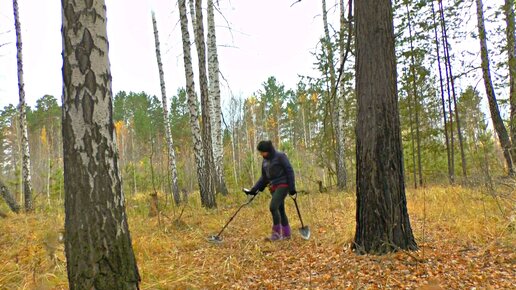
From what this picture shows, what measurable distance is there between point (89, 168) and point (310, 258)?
2.95 meters

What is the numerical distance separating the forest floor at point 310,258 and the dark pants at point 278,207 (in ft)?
1.18

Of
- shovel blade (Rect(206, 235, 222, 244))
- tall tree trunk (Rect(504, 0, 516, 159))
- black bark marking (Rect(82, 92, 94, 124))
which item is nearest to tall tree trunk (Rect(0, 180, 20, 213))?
shovel blade (Rect(206, 235, 222, 244))

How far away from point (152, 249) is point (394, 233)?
336 cm

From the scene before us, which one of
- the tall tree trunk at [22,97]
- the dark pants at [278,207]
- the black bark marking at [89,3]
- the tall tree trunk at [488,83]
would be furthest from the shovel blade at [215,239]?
the tall tree trunk at [488,83]

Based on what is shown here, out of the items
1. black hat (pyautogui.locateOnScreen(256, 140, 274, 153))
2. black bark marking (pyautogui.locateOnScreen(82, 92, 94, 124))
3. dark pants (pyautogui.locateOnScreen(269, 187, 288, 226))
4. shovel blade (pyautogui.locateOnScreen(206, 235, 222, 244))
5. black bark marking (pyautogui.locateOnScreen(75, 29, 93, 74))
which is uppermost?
black bark marking (pyautogui.locateOnScreen(75, 29, 93, 74))

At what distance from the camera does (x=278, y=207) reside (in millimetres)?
5645

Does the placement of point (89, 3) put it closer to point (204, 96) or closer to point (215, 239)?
point (215, 239)

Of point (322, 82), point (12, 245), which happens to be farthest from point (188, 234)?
point (322, 82)

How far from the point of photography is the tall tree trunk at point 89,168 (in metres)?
2.50

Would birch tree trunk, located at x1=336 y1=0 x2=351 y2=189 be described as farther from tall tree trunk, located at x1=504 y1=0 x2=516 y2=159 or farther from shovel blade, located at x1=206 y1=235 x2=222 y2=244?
shovel blade, located at x1=206 y1=235 x2=222 y2=244

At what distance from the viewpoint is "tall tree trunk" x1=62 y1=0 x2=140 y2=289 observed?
250 centimetres

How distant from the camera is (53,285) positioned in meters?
3.54

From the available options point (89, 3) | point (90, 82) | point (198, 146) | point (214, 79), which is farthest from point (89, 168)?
point (214, 79)

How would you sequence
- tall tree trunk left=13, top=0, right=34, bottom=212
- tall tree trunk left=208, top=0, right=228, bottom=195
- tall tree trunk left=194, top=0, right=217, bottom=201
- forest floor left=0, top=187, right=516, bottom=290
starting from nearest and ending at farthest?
1. forest floor left=0, top=187, right=516, bottom=290
2. tall tree trunk left=194, top=0, right=217, bottom=201
3. tall tree trunk left=13, top=0, right=34, bottom=212
4. tall tree trunk left=208, top=0, right=228, bottom=195
